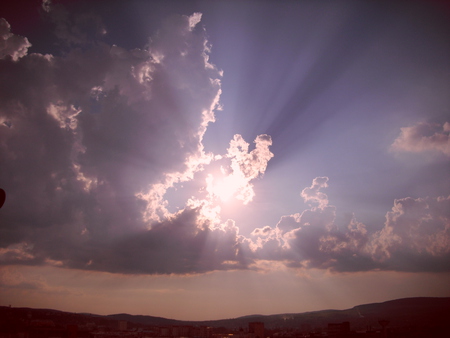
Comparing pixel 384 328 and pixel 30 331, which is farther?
pixel 384 328

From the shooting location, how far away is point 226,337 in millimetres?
79500

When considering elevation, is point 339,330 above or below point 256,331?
below

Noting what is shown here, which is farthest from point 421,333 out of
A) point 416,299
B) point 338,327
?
point 416,299

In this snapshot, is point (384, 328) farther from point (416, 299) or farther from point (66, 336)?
point (416, 299)

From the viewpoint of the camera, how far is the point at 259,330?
84750 mm

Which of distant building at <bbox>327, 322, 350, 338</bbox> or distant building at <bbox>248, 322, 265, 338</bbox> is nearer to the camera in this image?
distant building at <bbox>327, 322, 350, 338</bbox>

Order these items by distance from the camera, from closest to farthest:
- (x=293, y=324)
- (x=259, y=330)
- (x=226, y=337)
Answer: (x=226, y=337), (x=259, y=330), (x=293, y=324)

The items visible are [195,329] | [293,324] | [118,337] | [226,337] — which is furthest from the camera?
[293,324]

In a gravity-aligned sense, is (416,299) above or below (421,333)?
above

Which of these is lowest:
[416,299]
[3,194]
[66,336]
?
[66,336]

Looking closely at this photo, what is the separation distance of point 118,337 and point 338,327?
152ft

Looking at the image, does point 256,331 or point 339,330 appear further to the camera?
point 256,331

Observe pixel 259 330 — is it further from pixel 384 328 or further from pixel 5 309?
pixel 5 309

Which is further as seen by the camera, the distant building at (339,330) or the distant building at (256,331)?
the distant building at (256,331)
